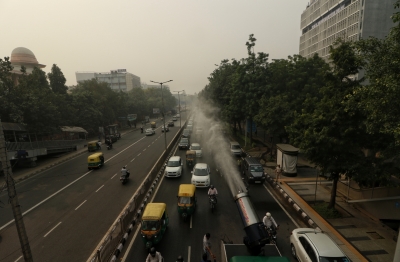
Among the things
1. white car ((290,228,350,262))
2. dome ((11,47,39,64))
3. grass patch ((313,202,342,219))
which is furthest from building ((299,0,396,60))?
dome ((11,47,39,64))

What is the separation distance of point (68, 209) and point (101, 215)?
10.9 feet

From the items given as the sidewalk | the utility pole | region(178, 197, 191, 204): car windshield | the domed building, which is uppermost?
the domed building

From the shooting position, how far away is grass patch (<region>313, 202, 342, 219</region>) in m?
15.0

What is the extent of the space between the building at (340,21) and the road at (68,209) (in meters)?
45.5

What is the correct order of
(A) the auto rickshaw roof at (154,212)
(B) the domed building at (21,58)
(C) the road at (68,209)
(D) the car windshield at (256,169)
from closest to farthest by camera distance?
(A) the auto rickshaw roof at (154,212), (C) the road at (68,209), (D) the car windshield at (256,169), (B) the domed building at (21,58)

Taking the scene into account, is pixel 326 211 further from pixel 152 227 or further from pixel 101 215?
pixel 101 215

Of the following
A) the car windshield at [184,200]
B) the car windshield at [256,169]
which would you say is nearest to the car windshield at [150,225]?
the car windshield at [184,200]

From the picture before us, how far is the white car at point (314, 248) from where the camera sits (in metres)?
9.38

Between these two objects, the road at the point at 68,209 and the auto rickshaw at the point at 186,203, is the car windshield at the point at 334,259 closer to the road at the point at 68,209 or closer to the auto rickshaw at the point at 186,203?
the auto rickshaw at the point at 186,203

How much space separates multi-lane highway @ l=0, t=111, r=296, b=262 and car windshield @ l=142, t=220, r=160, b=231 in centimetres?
129

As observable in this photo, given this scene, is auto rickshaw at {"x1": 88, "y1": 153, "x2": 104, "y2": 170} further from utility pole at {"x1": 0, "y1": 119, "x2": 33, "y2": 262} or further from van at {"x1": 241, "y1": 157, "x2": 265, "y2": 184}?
utility pole at {"x1": 0, "y1": 119, "x2": 33, "y2": 262}

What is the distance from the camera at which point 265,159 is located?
3023cm

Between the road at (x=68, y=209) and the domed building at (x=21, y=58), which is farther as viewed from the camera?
the domed building at (x=21, y=58)

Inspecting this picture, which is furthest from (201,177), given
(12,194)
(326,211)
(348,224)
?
(12,194)
